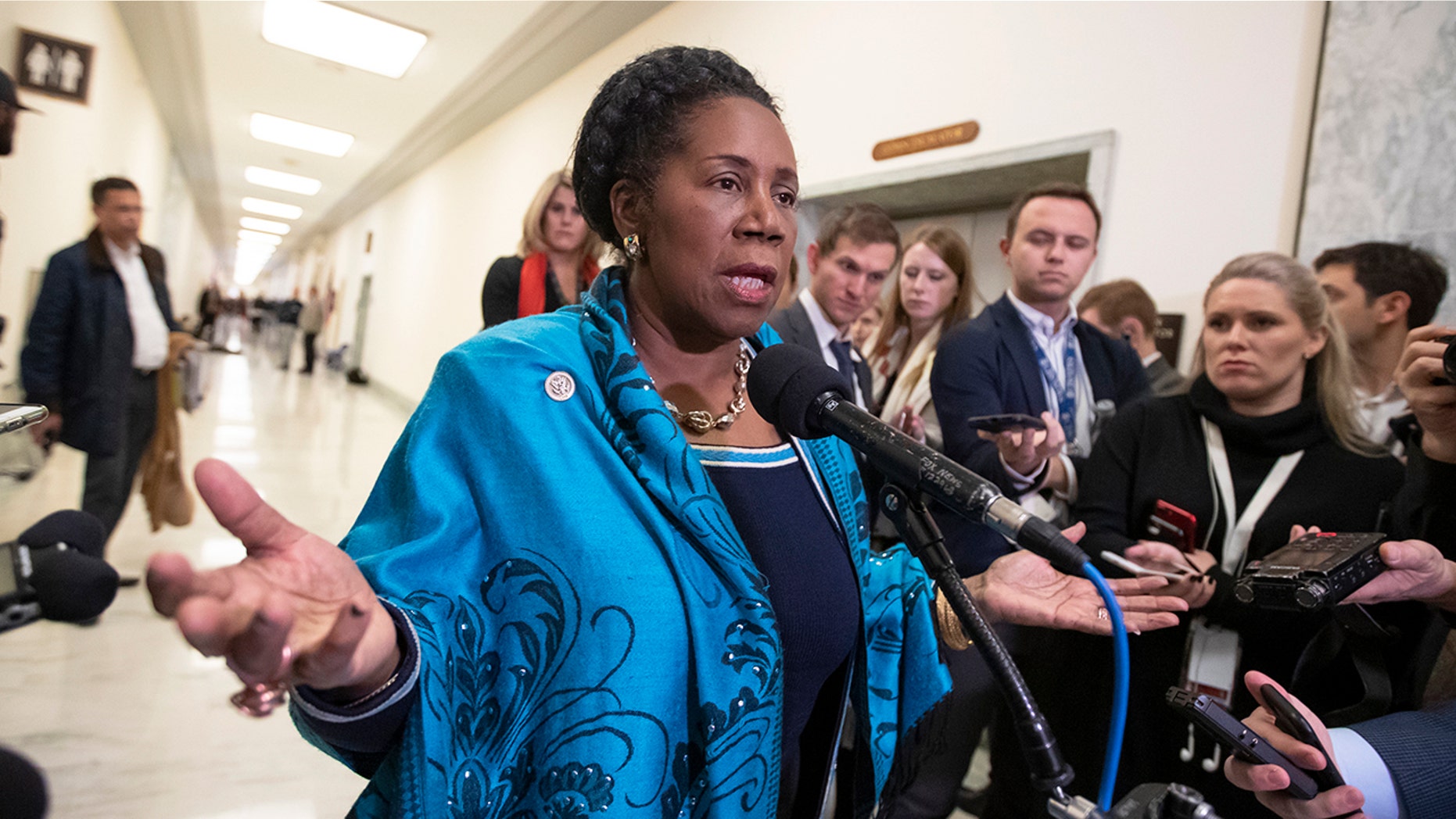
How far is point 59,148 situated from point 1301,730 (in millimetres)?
7498

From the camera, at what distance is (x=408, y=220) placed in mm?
13359

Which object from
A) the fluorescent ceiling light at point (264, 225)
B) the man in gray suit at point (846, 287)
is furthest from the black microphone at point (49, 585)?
the fluorescent ceiling light at point (264, 225)

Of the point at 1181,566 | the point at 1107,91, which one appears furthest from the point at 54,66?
the point at 1181,566

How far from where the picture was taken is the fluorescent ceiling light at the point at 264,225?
874 inches

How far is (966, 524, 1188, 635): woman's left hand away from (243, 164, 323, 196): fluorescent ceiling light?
645 inches

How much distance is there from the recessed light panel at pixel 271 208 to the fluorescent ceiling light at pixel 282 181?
2.21m

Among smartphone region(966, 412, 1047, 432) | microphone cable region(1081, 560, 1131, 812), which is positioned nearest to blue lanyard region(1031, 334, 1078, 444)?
smartphone region(966, 412, 1047, 432)

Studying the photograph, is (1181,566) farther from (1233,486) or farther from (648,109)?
(648,109)

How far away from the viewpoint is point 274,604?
1.87 ft

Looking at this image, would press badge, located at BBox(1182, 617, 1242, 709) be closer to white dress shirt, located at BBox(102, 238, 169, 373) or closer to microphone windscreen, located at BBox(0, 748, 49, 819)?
microphone windscreen, located at BBox(0, 748, 49, 819)

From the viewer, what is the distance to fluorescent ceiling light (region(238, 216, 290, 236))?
22188 millimetres

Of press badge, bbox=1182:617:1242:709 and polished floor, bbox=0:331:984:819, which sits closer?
press badge, bbox=1182:617:1242:709

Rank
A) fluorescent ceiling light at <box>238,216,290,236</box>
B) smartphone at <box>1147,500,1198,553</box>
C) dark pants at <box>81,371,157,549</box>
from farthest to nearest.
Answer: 1. fluorescent ceiling light at <box>238,216,290,236</box>
2. dark pants at <box>81,371,157,549</box>
3. smartphone at <box>1147,500,1198,553</box>

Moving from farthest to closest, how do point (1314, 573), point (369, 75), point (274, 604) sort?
point (369, 75), point (1314, 573), point (274, 604)
